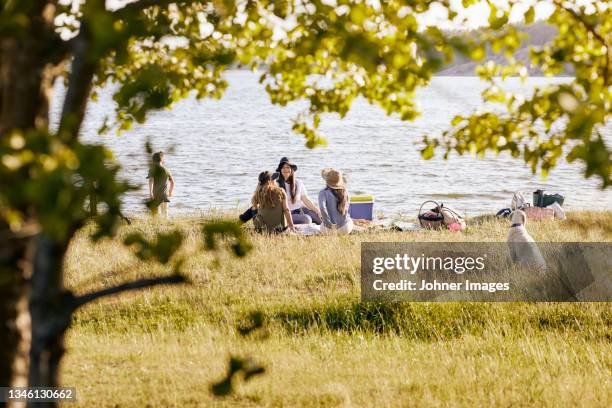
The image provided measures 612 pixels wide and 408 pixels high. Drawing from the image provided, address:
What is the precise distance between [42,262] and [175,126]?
3548 inches

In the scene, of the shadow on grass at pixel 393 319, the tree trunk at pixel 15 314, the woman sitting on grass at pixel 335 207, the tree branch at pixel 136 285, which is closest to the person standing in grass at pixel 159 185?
the tree branch at pixel 136 285

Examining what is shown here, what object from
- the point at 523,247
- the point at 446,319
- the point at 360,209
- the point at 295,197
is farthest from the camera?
the point at 360,209

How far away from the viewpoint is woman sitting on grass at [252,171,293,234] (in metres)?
15.0

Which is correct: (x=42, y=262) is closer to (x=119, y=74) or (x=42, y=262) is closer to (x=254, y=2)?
(x=254, y=2)

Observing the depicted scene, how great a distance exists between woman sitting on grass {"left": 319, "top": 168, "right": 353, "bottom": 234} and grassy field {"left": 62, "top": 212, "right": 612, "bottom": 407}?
86.4 inches

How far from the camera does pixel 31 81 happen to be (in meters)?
3.43

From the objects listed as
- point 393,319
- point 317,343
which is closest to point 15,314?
point 317,343

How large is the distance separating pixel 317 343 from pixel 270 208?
22.2 feet

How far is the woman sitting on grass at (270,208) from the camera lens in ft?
49.4

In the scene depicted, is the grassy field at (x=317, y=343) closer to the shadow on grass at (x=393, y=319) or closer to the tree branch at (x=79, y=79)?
the shadow on grass at (x=393, y=319)

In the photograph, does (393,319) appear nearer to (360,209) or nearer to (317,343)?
(317,343)

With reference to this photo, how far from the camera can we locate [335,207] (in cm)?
1575

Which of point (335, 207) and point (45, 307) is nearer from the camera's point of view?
point (45, 307)

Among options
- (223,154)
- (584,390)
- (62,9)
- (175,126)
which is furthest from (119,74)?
(175,126)
